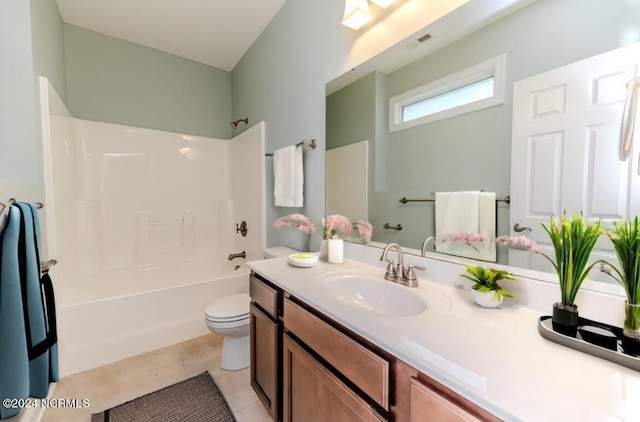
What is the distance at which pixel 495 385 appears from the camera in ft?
1.73

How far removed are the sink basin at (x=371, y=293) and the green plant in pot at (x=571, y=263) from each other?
1.35 ft

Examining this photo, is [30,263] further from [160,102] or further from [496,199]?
[160,102]

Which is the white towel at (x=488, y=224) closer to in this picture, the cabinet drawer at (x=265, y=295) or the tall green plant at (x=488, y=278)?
the tall green plant at (x=488, y=278)

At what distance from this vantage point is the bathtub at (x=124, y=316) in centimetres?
189

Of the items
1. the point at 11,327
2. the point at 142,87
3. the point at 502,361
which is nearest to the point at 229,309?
the point at 11,327

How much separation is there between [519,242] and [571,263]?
217 millimetres

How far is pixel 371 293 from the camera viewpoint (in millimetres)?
1248

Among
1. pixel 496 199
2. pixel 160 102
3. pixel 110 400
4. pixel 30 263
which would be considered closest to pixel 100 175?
pixel 160 102

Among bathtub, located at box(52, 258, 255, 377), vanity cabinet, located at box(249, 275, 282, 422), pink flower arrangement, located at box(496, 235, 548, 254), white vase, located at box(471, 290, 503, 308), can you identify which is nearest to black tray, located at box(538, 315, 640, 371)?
white vase, located at box(471, 290, 503, 308)

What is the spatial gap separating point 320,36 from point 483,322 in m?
1.91

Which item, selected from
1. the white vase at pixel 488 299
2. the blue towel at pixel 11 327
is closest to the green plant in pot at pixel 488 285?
the white vase at pixel 488 299

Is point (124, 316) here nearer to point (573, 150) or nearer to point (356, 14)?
point (356, 14)

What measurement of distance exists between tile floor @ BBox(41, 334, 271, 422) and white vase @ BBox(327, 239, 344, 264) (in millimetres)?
937

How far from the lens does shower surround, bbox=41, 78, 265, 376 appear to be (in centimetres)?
196
